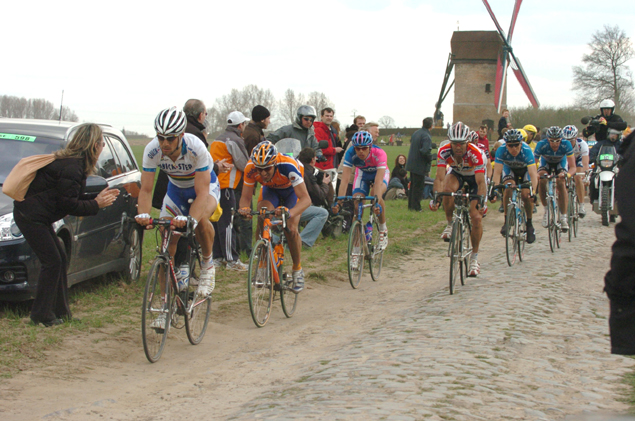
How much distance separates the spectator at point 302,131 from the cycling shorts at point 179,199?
5313 mm

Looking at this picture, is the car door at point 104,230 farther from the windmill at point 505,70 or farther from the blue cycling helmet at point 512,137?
the windmill at point 505,70

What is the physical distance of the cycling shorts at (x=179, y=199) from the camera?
288 inches

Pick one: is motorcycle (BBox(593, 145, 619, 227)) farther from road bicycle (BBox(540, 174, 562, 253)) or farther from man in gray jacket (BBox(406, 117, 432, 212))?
man in gray jacket (BBox(406, 117, 432, 212))

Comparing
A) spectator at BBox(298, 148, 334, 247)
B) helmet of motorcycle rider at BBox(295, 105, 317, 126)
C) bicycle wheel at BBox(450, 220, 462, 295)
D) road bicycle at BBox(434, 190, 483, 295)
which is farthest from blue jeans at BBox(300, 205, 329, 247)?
bicycle wheel at BBox(450, 220, 462, 295)

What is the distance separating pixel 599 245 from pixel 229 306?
927 cm

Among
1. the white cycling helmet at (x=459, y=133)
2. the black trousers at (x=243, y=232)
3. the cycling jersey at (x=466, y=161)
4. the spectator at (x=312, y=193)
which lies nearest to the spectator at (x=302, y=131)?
the spectator at (x=312, y=193)

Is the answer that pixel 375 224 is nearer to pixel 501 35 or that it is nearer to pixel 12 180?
pixel 12 180

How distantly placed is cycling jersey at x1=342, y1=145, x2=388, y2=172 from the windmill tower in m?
69.4

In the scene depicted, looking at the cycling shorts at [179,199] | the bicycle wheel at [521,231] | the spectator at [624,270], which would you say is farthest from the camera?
the bicycle wheel at [521,231]

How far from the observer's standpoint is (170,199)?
24.3 ft

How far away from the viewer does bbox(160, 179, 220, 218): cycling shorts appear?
732 centimetres

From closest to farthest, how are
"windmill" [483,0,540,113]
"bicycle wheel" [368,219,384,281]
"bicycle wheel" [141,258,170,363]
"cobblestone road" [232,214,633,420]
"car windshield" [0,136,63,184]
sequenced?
"cobblestone road" [232,214,633,420], "bicycle wheel" [141,258,170,363], "car windshield" [0,136,63,184], "bicycle wheel" [368,219,384,281], "windmill" [483,0,540,113]

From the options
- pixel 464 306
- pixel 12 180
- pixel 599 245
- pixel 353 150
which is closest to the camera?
pixel 12 180

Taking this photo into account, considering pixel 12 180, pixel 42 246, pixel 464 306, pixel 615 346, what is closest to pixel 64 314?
pixel 42 246
